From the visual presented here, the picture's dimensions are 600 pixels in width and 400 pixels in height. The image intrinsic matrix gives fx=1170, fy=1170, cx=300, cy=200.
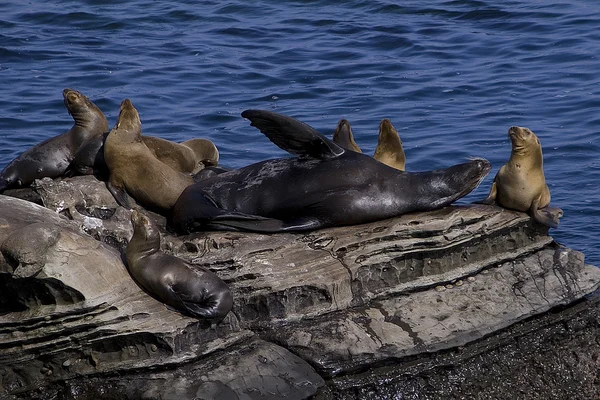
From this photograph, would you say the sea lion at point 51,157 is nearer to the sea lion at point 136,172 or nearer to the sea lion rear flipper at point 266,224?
the sea lion at point 136,172

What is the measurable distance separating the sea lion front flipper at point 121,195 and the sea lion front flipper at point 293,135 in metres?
0.97

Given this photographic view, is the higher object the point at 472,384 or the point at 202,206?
the point at 202,206

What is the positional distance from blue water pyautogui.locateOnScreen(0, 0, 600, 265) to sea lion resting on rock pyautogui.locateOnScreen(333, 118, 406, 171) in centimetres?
249

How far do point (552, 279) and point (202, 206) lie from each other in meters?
2.27

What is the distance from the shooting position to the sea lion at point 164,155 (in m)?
8.14

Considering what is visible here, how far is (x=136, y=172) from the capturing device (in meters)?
7.80

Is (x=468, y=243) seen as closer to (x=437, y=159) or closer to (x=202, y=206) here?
(x=202, y=206)

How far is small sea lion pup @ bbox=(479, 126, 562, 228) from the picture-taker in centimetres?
764


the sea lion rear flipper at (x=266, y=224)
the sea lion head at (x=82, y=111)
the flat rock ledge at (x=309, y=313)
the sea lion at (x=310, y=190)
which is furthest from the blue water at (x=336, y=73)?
the sea lion head at (x=82, y=111)

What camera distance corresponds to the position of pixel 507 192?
766cm

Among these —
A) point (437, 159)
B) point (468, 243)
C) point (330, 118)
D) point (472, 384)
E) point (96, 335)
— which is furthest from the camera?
point (330, 118)

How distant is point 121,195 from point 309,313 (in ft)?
5.48

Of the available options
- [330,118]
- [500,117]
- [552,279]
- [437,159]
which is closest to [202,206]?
[552,279]

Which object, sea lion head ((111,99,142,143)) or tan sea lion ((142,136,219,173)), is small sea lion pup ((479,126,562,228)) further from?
sea lion head ((111,99,142,143))
